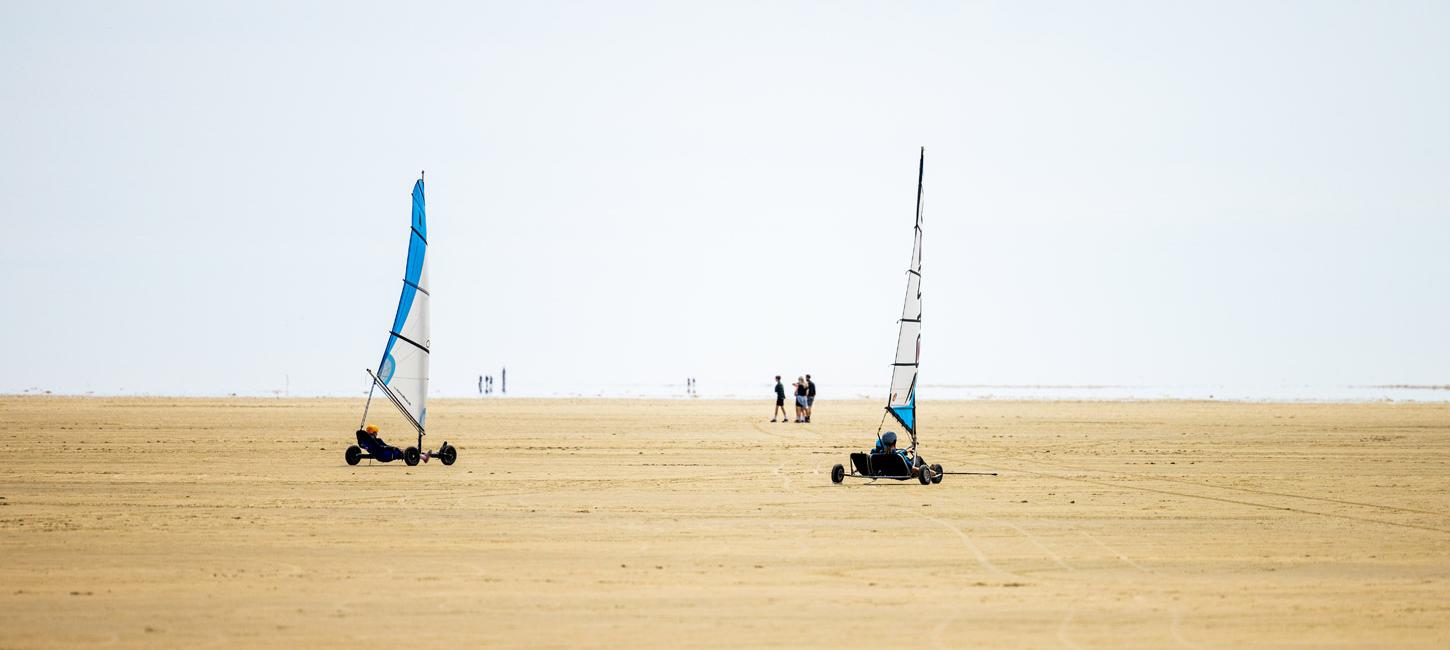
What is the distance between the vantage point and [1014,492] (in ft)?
65.0

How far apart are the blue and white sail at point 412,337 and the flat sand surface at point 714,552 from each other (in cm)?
157

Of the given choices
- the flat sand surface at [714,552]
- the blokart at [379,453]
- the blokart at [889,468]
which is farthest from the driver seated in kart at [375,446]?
the blokart at [889,468]

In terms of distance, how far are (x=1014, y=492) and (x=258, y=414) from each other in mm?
38617

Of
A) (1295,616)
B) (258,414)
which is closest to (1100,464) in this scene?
(1295,616)

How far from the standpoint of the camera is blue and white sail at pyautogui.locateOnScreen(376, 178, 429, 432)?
25.8 meters

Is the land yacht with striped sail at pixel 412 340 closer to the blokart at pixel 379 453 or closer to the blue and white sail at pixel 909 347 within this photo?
the blokart at pixel 379 453

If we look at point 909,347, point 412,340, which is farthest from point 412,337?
point 909,347

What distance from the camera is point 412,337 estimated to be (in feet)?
86.2

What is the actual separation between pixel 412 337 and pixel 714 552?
14.3 meters

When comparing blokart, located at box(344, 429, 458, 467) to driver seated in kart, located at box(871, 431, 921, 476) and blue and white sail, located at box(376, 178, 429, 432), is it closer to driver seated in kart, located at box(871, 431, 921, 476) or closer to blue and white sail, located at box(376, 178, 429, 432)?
blue and white sail, located at box(376, 178, 429, 432)

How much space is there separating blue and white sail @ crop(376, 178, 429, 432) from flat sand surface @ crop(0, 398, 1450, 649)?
1574mm

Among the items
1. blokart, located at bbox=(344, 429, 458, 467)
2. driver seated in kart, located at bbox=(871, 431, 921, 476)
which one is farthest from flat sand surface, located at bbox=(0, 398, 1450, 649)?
driver seated in kart, located at bbox=(871, 431, 921, 476)

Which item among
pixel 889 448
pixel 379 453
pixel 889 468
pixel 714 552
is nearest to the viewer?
pixel 714 552

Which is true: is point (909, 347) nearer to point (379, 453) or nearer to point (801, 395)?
point (379, 453)
